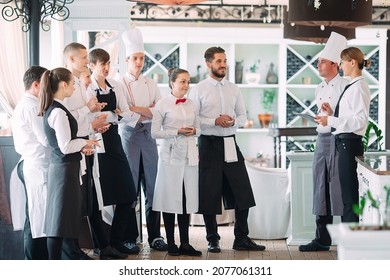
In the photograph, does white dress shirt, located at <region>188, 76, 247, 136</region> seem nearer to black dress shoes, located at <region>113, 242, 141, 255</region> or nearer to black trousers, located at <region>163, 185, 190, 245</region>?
black trousers, located at <region>163, 185, 190, 245</region>

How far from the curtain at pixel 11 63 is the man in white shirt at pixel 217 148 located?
1.36 meters

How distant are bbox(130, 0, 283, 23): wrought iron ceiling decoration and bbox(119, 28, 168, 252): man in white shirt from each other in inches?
141

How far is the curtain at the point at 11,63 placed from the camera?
6.35 meters

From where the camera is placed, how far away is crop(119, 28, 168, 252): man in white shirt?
5848mm

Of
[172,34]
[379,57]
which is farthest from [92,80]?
[379,57]

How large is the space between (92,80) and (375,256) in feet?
9.35

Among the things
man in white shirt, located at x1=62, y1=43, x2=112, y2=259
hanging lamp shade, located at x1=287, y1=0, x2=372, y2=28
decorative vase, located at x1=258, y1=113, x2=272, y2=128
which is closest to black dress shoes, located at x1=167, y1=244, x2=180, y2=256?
man in white shirt, located at x1=62, y1=43, x2=112, y2=259

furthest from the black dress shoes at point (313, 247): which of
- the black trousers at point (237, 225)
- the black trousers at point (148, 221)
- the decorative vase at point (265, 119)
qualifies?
the decorative vase at point (265, 119)

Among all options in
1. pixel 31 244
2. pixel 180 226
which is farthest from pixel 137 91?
pixel 31 244

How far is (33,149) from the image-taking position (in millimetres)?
4762

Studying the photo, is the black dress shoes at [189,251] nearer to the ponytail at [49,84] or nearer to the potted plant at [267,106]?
the ponytail at [49,84]

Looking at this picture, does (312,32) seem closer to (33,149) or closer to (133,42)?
(133,42)

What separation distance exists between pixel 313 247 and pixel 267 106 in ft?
13.3
